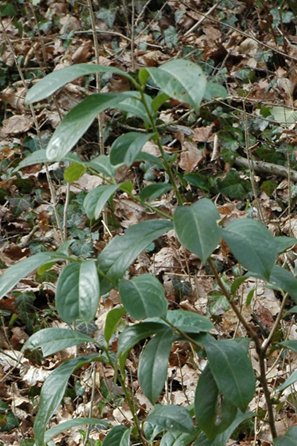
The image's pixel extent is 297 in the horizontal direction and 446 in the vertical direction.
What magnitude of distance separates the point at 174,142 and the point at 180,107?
12.9 inches

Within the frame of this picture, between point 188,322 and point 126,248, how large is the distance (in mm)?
293

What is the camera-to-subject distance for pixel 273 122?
4848 millimetres

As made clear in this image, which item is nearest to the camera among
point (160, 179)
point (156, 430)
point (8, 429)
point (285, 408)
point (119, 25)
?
point (156, 430)

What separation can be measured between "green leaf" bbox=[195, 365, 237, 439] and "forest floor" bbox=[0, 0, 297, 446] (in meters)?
1.17

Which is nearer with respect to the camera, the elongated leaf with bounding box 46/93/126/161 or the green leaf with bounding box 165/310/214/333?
the elongated leaf with bounding box 46/93/126/161

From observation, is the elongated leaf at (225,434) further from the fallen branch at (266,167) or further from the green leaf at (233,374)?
the fallen branch at (266,167)

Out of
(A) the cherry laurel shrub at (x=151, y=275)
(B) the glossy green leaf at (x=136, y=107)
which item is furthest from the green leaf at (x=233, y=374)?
(B) the glossy green leaf at (x=136, y=107)

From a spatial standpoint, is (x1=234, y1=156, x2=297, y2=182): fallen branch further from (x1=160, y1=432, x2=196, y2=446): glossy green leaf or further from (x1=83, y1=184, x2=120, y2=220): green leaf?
(x1=83, y1=184, x2=120, y2=220): green leaf

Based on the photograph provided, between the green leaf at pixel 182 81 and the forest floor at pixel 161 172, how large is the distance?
62.5 inches

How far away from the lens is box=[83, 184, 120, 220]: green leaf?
159 cm

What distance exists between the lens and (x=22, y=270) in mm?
1596

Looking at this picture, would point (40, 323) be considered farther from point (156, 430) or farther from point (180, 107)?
point (156, 430)

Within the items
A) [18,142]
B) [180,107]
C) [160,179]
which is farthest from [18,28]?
[160,179]

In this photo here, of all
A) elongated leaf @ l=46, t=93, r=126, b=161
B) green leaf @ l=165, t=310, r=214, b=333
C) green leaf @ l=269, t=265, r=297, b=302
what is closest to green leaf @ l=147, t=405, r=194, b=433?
green leaf @ l=165, t=310, r=214, b=333
